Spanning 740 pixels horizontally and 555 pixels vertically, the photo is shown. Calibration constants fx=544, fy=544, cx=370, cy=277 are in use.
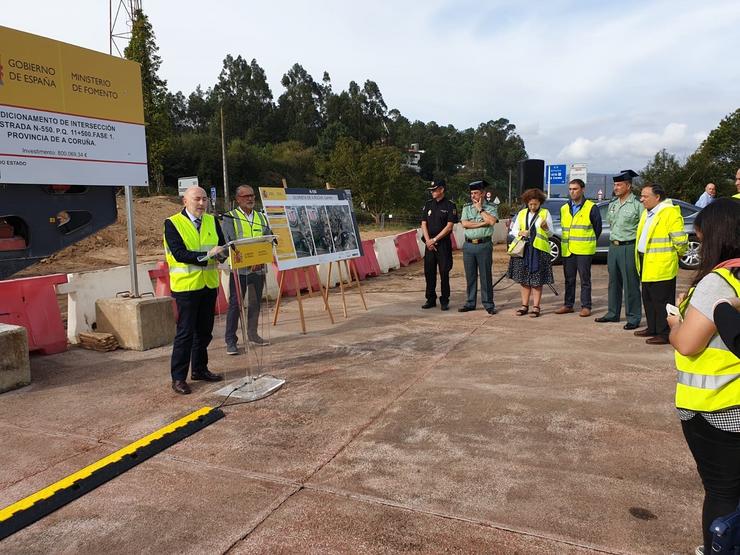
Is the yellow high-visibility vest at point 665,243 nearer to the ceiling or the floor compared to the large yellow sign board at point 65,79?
nearer to the floor

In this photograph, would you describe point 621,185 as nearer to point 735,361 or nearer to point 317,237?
point 317,237

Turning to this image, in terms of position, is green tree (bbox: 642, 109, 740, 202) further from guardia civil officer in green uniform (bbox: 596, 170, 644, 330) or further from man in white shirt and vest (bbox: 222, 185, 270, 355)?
man in white shirt and vest (bbox: 222, 185, 270, 355)

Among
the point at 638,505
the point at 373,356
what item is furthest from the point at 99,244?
the point at 638,505

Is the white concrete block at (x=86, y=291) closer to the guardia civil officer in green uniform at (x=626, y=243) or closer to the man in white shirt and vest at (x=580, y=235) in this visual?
the man in white shirt and vest at (x=580, y=235)

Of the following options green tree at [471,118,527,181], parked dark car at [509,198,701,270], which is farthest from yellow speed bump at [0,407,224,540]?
green tree at [471,118,527,181]

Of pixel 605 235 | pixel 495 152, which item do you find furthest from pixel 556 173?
pixel 495 152

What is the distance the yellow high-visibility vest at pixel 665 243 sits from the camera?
235 inches

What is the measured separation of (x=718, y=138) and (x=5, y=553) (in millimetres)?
52867

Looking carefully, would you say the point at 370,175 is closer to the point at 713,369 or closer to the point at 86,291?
the point at 86,291

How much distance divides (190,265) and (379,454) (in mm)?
2357

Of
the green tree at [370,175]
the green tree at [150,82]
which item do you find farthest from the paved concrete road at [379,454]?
the green tree at [370,175]

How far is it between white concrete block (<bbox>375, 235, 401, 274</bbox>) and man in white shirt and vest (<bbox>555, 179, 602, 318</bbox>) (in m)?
5.78

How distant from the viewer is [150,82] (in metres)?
32.0

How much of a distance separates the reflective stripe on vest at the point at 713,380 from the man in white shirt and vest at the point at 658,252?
4342 millimetres
